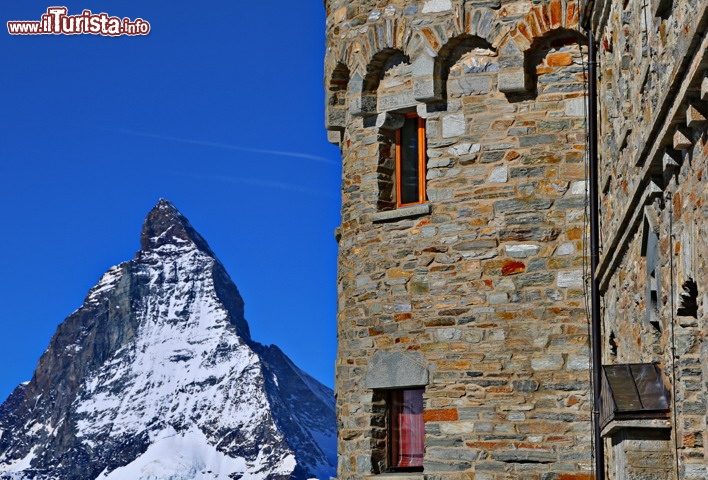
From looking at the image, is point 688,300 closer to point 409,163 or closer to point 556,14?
point 556,14

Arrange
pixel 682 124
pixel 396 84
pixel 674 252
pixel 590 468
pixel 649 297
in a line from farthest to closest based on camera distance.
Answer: pixel 396 84 → pixel 590 468 → pixel 649 297 → pixel 674 252 → pixel 682 124

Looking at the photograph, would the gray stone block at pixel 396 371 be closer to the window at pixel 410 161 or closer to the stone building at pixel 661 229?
the window at pixel 410 161

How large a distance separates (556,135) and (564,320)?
1.87 meters

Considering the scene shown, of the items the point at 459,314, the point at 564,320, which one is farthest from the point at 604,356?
the point at 459,314

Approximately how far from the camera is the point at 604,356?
1301 centimetres

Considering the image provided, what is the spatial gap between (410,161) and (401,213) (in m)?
0.76

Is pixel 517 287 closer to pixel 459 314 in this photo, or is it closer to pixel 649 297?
pixel 459 314

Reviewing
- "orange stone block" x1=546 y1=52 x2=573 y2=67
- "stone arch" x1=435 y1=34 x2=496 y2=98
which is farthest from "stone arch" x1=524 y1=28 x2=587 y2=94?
"stone arch" x1=435 y1=34 x2=496 y2=98

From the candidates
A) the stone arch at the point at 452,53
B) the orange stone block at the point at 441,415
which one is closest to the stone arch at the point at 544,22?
the stone arch at the point at 452,53

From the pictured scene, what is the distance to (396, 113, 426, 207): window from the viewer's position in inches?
580

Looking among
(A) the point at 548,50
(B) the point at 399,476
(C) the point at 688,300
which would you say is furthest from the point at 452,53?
(C) the point at 688,300

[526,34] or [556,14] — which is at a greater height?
[556,14]

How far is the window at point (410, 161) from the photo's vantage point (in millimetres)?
14742

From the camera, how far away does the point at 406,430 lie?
14328 millimetres
